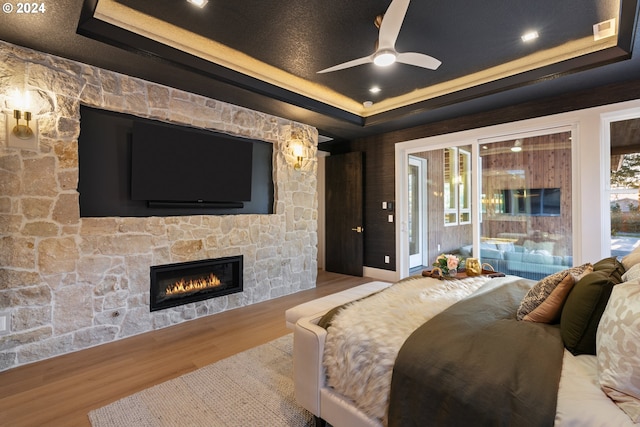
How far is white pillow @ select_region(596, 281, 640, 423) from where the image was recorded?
99 centimetres

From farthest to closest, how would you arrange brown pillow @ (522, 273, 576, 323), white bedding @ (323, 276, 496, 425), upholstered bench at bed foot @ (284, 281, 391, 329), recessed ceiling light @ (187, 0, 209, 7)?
1. upholstered bench at bed foot @ (284, 281, 391, 329)
2. recessed ceiling light @ (187, 0, 209, 7)
3. brown pillow @ (522, 273, 576, 323)
4. white bedding @ (323, 276, 496, 425)

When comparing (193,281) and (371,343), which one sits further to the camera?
(193,281)

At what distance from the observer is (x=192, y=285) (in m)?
3.60

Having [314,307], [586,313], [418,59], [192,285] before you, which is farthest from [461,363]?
[192,285]

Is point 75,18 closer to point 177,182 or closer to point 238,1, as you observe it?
point 238,1

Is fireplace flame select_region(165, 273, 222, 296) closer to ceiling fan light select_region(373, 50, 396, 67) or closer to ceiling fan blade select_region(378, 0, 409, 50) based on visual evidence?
ceiling fan light select_region(373, 50, 396, 67)

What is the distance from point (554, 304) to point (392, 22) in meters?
2.04

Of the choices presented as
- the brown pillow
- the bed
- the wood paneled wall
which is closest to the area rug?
the bed

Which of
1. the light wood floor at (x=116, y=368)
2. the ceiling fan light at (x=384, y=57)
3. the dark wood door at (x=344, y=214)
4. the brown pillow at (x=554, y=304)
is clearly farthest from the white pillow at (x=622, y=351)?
the dark wood door at (x=344, y=214)

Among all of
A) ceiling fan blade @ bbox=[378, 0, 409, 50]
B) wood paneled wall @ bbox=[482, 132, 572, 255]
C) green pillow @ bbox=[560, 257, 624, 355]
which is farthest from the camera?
wood paneled wall @ bbox=[482, 132, 572, 255]

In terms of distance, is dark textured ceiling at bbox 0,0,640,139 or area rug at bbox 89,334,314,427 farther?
dark textured ceiling at bbox 0,0,640,139

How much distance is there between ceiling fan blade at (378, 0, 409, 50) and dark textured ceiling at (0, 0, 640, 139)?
0.81ft

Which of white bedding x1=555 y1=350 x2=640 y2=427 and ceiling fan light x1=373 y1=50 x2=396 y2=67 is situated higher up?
ceiling fan light x1=373 y1=50 x2=396 y2=67

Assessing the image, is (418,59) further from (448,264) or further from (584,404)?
(584,404)
